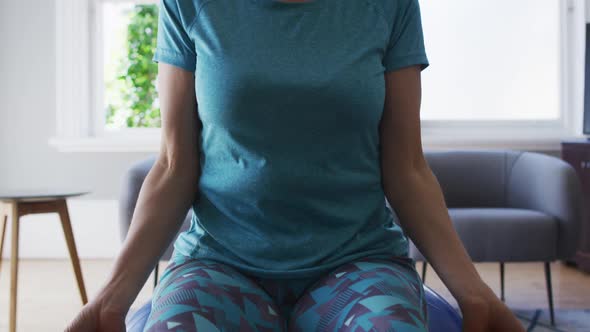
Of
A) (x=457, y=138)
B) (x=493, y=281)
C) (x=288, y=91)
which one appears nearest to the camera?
(x=288, y=91)

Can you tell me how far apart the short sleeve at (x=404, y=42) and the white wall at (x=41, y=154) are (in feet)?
10.3

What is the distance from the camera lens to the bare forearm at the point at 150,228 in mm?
817

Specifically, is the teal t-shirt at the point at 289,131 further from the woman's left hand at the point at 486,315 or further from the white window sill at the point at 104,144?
the white window sill at the point at 104,144

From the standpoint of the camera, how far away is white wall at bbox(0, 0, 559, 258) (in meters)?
3.88

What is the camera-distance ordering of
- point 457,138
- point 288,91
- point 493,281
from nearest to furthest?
point 288,91 → point 493,281 → point 457,138

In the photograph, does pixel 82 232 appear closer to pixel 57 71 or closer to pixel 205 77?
pixel 57 71

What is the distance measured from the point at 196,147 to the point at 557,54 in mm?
3447

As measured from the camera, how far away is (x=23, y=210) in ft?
7.72

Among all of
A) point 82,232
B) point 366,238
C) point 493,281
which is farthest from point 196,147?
point 82,232

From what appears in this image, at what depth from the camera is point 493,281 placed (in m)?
3.15

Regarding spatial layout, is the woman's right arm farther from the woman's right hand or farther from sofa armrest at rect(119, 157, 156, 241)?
sofa armrest at rect(119, 157, 156, 241)

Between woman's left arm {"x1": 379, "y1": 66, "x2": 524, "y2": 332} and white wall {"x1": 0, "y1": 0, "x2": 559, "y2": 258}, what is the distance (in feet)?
10.3

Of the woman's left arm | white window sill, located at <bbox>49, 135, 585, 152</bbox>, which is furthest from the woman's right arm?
white window sill, located at <bbox>49, 135, 585, 152</bbox>

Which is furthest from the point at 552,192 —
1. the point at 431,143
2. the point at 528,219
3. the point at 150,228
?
the point at 150,228
